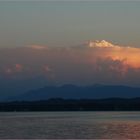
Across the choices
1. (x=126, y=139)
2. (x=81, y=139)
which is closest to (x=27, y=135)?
(x=81, y=139)

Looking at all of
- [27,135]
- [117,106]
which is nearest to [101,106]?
[117,106]

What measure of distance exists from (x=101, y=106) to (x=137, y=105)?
9.25 meters

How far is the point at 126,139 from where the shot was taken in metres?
25.9

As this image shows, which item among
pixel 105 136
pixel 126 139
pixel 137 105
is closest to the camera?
pixel 126 139

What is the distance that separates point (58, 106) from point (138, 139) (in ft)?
303

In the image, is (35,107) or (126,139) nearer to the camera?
(126,139)

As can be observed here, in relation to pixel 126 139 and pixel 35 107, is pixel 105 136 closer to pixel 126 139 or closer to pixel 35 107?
pixel 126 139

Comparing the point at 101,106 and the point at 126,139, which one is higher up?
the point at 101,106

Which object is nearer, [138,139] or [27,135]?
[138,139]

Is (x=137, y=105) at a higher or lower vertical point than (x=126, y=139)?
higher

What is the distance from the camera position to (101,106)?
119312mm

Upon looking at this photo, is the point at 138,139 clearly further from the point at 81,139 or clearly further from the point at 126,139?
the point at 81,139

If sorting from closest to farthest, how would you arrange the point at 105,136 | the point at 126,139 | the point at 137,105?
the point at 126,139
the point at 105,136
the point at 137,105

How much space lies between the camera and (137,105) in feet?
373
